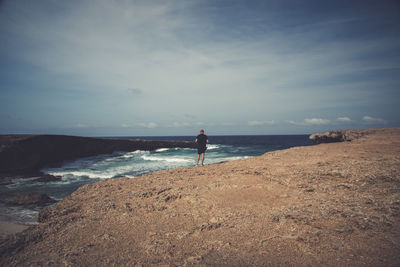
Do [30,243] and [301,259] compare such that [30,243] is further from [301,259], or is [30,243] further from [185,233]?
[301,259]

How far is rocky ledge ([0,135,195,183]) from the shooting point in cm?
1342

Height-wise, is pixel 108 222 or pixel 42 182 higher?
pixel 108 222

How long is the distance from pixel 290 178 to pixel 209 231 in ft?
7.84

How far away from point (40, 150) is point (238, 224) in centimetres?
1967

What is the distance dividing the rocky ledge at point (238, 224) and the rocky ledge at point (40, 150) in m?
12.7

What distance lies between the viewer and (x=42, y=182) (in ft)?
32.7

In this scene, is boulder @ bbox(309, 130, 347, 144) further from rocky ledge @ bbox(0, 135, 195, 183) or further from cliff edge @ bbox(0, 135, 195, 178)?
cliff edge @ bbox(0, 135, 195, 178)

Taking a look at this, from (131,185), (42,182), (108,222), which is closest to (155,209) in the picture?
(108,222)

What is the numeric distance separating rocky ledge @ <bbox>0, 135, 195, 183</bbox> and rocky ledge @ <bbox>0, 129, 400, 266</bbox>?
1268 centimetres

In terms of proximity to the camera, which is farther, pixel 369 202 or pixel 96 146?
pixel 96 146

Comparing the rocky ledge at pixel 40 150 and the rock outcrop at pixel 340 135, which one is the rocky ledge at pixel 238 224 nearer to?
the rock outcrop at pixel 340 135

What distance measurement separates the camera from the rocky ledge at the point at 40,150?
1342cm

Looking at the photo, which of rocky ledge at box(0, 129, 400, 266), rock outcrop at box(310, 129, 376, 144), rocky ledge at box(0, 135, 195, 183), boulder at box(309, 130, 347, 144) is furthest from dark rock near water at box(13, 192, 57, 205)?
boulder at box(309, 130, 347, 144)

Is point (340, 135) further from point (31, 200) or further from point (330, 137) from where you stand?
point (31, 200)
